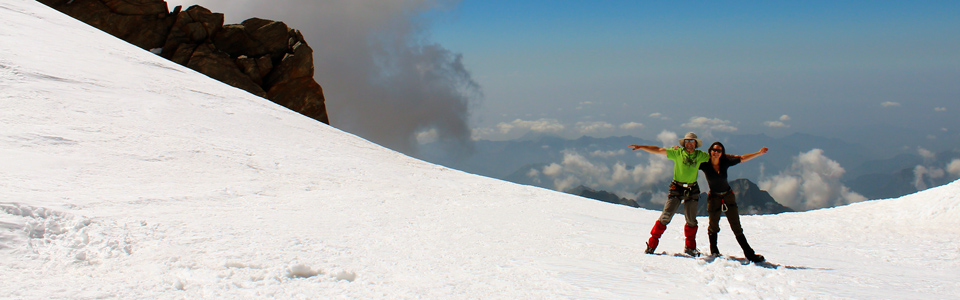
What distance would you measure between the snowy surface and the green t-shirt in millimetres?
1458

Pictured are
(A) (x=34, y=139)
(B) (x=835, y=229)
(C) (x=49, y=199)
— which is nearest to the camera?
(C) (x=49, y=199)

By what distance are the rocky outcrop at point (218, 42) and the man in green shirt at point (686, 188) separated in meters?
43.7

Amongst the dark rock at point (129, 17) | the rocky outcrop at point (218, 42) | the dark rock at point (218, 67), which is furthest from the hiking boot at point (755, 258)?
the dark rock at point (129, 17)

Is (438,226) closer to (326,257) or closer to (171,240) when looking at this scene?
(326,257)

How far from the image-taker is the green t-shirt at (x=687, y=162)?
799cm

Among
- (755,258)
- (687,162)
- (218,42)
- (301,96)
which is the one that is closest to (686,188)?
(687,162)

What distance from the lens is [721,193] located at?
793 centimetres

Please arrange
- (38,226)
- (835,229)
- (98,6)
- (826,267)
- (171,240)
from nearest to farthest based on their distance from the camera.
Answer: (38,226), (171,240), (826,267), (835,229), (98,6)

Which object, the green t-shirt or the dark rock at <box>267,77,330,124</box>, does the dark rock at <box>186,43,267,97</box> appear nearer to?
the dark rock at <box>267,77,330,124</box>

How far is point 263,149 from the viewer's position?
40.8ft

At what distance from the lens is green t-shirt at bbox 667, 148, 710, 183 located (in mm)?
7992

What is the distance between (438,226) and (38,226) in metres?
4.95

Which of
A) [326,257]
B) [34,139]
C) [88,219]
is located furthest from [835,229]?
[34,139]

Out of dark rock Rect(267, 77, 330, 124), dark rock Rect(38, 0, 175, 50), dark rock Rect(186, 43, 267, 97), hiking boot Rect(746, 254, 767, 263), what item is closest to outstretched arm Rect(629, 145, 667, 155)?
hiking boot Rect(746, 254, 767, 263)
